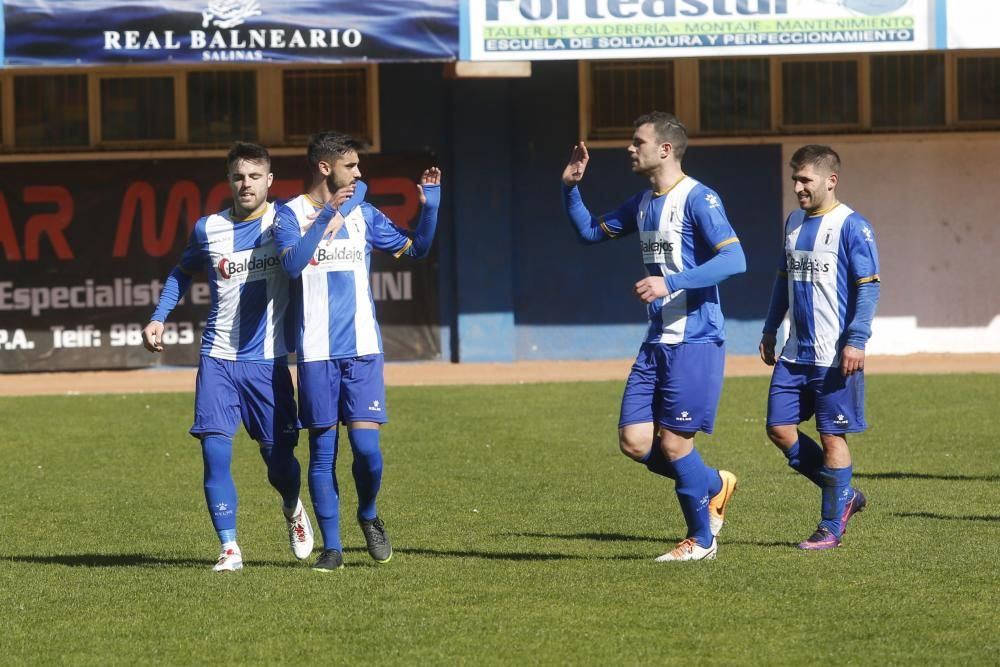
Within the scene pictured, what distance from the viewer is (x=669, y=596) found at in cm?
740

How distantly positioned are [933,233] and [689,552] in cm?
1497

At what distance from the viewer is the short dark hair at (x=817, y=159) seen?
8.59m

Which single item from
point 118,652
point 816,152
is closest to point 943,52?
point 816,152

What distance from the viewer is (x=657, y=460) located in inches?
333

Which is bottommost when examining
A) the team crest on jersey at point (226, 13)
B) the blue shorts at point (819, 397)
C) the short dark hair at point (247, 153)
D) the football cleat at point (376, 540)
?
the football cleat at point (376, 540)

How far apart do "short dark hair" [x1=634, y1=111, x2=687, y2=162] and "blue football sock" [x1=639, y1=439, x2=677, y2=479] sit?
1375 millimetres

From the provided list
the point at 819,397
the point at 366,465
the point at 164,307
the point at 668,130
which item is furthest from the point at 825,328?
the point at 164,307

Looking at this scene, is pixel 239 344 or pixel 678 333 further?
pixel 239 344

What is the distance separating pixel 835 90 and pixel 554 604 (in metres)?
15.8

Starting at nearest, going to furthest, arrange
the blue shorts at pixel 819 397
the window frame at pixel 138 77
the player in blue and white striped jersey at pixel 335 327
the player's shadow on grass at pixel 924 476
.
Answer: the player in blue and white striped jersey at pixel 335 327, the blue shorts at pixel 819 397, the player's shadow on grass at pixel 924 476, the window frame at pixel 138 77

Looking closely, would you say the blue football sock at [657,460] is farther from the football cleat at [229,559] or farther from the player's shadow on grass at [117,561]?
the football cleat at [229,559]

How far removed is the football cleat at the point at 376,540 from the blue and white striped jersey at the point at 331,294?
84cm

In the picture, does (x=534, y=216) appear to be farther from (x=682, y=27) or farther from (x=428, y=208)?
(x=428, y=208)

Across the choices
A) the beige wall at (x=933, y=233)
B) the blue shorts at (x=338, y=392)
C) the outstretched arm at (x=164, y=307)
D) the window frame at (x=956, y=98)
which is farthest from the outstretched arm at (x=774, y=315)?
the window frame at (x=956, y=98)
